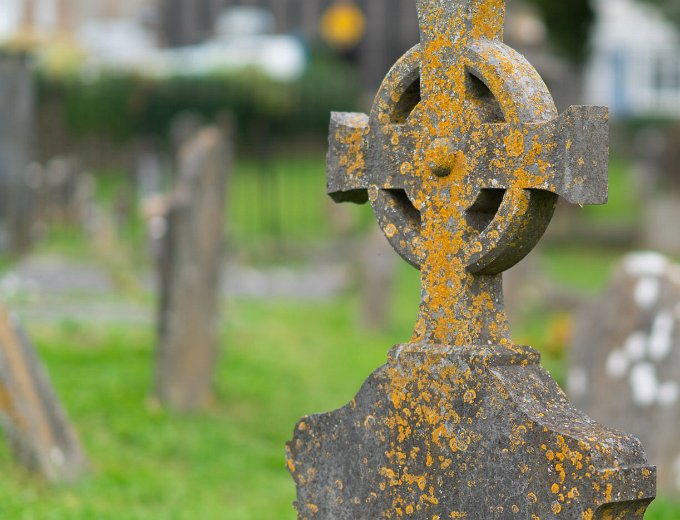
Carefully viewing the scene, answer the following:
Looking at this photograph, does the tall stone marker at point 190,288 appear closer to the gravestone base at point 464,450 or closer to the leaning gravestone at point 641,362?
the leaning gravestone at point 641,362

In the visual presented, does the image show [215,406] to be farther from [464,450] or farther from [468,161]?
[468,161]

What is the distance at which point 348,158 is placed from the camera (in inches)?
194

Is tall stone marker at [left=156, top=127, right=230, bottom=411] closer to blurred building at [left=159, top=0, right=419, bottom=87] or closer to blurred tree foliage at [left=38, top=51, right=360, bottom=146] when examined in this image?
blurred tree foliage at [left=38, top=51, right=360, bottom=146]

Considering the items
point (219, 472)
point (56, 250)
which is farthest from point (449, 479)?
point (56, 250)

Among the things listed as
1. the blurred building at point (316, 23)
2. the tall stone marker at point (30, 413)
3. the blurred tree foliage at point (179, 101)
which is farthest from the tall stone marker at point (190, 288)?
the blurred building at point (316, 23)

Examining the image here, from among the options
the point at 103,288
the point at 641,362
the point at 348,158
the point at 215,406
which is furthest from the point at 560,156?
the point at 103,288

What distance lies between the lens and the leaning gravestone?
8.64 meters

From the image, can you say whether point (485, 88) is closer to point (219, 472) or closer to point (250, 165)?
point (219, 472)

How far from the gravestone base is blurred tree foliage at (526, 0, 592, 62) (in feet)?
84.7

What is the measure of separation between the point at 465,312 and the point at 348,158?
0.78 m

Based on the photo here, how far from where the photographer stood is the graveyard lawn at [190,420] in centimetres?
752

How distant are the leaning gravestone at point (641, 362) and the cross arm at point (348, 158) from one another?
4.32 meters

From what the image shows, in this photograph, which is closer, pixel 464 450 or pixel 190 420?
pixel 464 450

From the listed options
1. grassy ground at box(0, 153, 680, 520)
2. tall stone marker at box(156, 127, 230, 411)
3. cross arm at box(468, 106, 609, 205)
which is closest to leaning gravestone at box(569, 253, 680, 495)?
grassy ground at box(0, 153, 680, 520)
